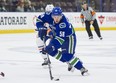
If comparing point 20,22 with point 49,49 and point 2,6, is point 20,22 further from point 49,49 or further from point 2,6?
point 49,49

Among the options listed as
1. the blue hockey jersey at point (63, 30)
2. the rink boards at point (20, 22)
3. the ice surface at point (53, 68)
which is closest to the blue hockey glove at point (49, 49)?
the blue hockey jersey at point (63, 30)

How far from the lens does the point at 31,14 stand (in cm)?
1513

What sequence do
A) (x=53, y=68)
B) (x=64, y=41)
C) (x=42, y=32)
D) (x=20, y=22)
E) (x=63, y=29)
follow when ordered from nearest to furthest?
(x=63, y=29) < (x=64, y=41) < (x=42, y=32) < (x=53, y=68) < (x=20, y=22)

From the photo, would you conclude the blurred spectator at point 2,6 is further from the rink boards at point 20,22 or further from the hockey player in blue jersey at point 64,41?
the hockey player in blue jersey at point 64,41

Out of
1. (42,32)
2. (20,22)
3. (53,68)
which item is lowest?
(20,22)

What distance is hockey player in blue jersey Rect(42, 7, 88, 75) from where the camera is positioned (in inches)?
210

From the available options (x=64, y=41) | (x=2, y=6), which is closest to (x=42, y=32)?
(x=64, y=41)

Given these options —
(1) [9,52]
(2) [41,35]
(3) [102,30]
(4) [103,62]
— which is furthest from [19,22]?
(2) [41,35]

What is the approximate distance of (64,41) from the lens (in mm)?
5469

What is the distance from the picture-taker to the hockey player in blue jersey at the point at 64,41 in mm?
5336

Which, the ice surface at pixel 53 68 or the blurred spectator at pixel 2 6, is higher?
the blurred spectator at pixel 2 6

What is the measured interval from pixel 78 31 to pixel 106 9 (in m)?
2.21

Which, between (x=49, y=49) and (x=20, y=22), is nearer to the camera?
(x=49, y=49)

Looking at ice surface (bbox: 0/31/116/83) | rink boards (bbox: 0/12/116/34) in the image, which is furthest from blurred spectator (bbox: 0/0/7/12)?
ice surface (bbox: 0/31/116/83)
